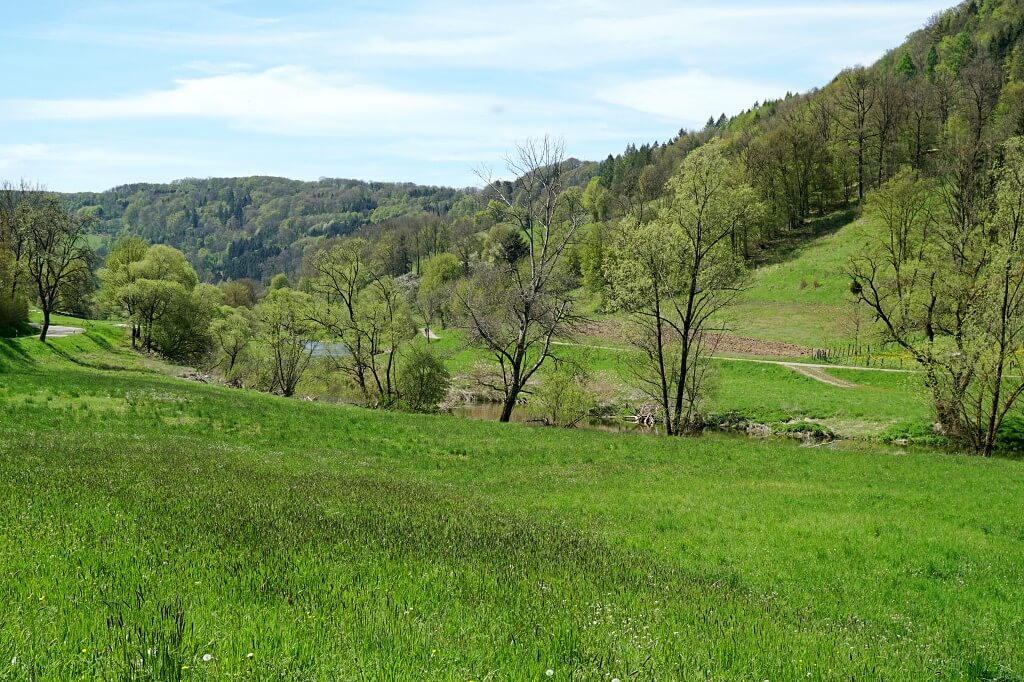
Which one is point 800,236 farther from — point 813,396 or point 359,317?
point 359,317

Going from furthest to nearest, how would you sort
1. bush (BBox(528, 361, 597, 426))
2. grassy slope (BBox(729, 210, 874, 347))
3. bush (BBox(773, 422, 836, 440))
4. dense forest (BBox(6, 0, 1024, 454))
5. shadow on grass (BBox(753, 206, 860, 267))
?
shadow on grass (BBox(753, 206, 860, 267))
grassy slope (BBox(729, 210, 874, 347))
bush (BBox(528, 361, 597, 426))
bush (BBox(773, 422, 836, 440))
dense forest (BBox(6, 0, 1024, 454))

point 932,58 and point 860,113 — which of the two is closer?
point 860,113

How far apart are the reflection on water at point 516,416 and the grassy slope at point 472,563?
965 inches

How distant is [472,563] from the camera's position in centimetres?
832

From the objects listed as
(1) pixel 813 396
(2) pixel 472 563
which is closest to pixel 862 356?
(1) pixel 813 396

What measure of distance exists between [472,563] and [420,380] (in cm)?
3952

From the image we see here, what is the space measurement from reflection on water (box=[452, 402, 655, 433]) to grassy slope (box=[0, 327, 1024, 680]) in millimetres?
24516

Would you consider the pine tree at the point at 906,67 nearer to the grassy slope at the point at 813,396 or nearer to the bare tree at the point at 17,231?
the grassy slope at the point at 813,396

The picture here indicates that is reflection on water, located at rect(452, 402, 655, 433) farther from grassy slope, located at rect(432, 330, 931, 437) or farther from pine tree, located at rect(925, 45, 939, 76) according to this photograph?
pine tree, located at rect(925, 45, 939, 76)

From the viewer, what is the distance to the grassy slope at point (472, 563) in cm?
524

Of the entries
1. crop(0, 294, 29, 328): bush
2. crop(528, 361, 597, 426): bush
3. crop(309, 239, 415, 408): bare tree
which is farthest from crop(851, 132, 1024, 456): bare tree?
crop(0, 294, 29, 328): bush

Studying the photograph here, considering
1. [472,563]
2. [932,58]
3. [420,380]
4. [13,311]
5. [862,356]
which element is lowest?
[420,380]

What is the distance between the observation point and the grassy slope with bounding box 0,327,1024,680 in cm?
524

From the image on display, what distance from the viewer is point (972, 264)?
120 ft
